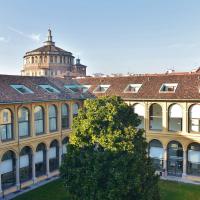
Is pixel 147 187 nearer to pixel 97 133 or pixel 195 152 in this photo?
pixel 97 133

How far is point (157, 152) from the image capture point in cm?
3672

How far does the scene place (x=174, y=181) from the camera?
34000 millimetres

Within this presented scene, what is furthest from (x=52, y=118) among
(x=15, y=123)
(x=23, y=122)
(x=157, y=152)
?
(x=157, y=152)

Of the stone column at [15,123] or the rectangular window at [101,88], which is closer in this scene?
the stone column at [15,123]

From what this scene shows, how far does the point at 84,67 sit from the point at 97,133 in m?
68.1

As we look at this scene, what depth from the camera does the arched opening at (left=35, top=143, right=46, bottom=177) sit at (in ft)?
112

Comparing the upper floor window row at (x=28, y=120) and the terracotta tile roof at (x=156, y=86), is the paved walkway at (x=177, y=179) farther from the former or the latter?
the upper floor window row at (x=28, y=120)

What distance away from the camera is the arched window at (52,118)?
35353 millimetres

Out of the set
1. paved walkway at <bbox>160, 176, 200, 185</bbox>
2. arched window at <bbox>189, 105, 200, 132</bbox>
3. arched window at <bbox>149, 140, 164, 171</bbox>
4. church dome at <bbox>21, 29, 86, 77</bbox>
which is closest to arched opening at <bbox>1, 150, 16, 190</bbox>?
arched window at <bbox>149, 140, 164, 171</bbox>

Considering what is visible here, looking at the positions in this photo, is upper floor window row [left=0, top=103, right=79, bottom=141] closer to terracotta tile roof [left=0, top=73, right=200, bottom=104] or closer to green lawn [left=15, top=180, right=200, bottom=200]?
terracotta tile roof [left=0, top=73, right=200, bottom=104]

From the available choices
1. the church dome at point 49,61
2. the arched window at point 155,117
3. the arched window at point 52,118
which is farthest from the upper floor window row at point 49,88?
the church dome at point 49,61

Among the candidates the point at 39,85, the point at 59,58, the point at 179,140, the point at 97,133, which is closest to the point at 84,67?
the point at 59,58

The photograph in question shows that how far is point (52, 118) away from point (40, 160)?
518cm

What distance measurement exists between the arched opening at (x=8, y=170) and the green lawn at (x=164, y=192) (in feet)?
7.07
